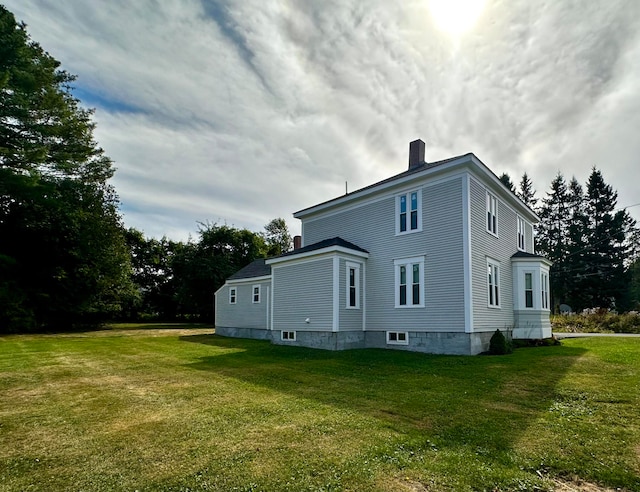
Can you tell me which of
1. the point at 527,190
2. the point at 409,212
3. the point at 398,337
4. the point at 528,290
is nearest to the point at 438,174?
the point at 409,212

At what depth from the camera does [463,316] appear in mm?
12500

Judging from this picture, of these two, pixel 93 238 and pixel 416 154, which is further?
pixel 93 238

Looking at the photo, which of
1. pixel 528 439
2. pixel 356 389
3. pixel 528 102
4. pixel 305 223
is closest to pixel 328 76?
pixel 528 102

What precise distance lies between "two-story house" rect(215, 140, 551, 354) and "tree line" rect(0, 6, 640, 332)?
14.9m

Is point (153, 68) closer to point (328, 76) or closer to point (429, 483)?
point (328, 76)

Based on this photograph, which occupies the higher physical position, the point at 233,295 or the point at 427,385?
the point at 233,295

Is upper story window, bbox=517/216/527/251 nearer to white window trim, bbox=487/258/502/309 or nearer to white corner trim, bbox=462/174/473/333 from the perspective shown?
white window trim, bbox=487/258/502/309

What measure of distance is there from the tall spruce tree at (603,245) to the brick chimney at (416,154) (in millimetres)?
35776

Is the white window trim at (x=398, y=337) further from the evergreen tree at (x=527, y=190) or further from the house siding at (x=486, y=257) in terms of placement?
the evergreen tree at (x=527, y=190)

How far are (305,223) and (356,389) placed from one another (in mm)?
12735

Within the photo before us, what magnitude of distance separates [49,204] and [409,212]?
20.9 meters

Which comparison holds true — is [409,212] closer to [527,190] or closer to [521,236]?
[521,236]

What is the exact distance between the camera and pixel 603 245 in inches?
1689

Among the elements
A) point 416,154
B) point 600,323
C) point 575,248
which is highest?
point 416,154
